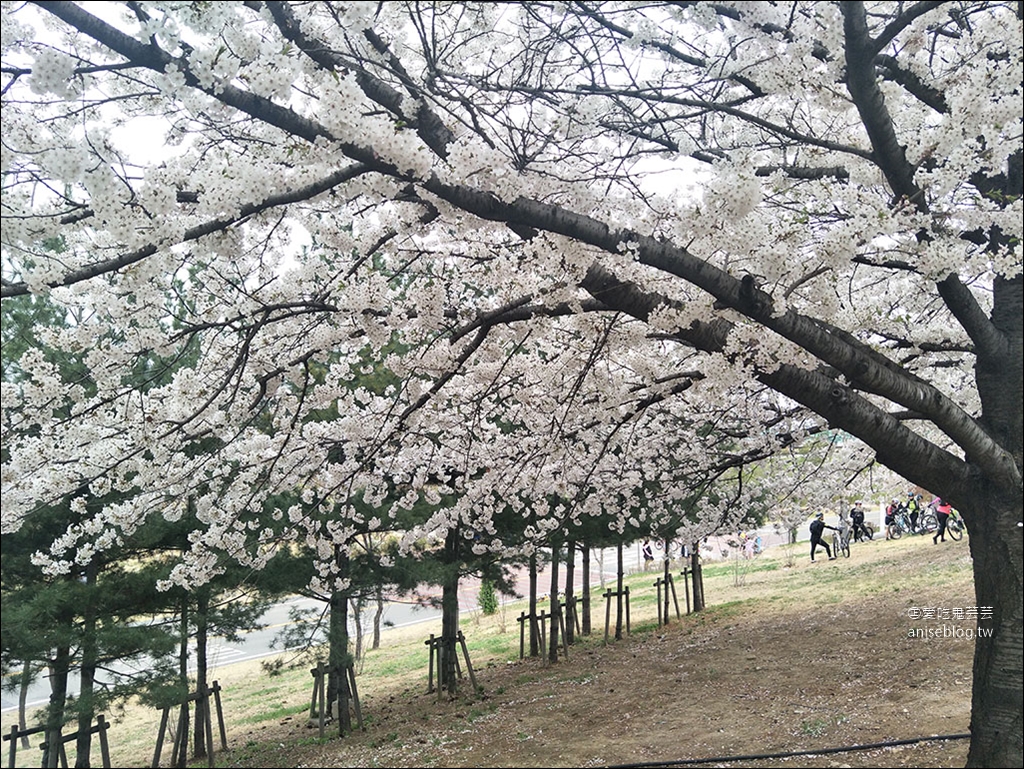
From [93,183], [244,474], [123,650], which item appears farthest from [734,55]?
[123,650]

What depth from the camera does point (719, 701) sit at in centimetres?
736

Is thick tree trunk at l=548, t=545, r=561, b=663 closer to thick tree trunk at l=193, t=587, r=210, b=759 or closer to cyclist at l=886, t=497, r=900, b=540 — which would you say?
thick tree trunk at l=193, t=587, r=210, b=759

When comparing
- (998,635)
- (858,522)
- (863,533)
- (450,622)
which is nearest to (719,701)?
(998,635)

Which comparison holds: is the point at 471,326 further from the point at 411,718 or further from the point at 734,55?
the point at 411,718

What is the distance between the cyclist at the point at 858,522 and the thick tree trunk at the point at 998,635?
61.8ft

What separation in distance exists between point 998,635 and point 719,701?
3877mm

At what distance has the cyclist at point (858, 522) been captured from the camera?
22.2 m

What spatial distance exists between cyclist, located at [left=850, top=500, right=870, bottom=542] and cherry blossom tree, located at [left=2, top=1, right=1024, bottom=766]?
18226 millimetres

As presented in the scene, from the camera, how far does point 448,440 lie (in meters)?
6.49

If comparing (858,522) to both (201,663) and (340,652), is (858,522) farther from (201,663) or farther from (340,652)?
(201,663)

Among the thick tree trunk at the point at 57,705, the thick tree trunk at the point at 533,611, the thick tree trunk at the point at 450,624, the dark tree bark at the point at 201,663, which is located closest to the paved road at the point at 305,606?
the thick tree trunk at the point at 533,611

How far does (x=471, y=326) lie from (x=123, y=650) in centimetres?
586

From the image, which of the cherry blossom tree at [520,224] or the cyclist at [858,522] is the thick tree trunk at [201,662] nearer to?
the cherry blossom tree at [520,224]

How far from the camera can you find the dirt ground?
5.61 metres
